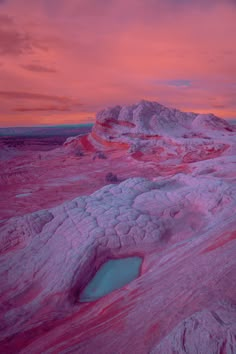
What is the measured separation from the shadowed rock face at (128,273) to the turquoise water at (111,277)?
2 centimetres

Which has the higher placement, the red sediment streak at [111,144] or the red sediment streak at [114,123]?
the red sediment streak at [114,123]

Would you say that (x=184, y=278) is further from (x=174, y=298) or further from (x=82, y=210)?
(x=82, y=210)

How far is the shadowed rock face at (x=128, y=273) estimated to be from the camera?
178cm

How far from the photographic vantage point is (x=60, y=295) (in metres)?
2.56

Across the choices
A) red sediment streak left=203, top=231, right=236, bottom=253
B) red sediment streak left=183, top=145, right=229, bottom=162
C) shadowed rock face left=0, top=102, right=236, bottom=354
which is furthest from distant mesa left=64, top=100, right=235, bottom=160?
red sediment streak left=203, top=231, right=236, bottom=253

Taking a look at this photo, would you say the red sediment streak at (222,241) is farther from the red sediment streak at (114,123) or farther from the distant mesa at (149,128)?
the red sediment streak at (114,123)

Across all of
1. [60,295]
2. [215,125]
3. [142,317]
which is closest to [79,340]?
[142,317]

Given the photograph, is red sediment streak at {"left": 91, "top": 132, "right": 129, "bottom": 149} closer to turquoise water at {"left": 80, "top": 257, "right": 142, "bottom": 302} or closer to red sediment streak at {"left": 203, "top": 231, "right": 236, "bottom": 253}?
turquoise water at {"left": 80, "top": 257, "right": 142, "bottom": 302}

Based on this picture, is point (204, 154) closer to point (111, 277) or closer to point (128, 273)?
point (128, 273)

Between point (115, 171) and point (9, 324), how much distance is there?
301 inches

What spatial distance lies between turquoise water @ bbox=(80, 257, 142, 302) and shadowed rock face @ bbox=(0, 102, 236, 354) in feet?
0.06

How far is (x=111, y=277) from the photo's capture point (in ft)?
9.17

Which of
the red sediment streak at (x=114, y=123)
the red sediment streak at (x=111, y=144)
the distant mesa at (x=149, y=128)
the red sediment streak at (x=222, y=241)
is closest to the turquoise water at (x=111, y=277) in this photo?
the red sediment streak at (x=222, y=241)

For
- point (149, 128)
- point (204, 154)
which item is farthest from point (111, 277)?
point (149, 128)
